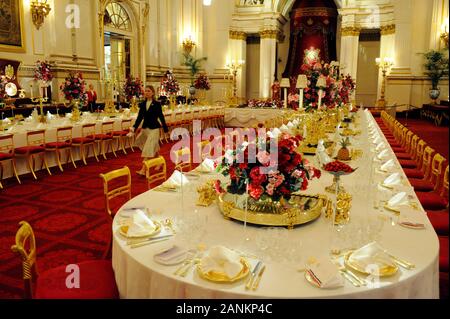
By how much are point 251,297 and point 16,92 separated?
946 cm

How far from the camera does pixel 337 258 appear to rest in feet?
6.93

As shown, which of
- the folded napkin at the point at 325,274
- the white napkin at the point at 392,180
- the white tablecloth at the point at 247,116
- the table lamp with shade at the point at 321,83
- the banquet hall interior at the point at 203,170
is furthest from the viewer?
the white tablecloth at the point at 247,116

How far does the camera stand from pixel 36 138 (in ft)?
22.3

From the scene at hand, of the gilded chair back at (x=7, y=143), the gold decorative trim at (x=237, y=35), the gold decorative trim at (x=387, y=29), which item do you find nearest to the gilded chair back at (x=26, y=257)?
the gilded chair back at (x=7, y=143)

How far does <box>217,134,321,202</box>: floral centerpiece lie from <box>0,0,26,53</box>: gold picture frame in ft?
28.8

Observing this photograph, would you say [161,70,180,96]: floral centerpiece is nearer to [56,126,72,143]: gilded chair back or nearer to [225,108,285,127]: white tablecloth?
[225,108,285,127]: white tablecloth

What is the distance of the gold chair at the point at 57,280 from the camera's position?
7.11ft

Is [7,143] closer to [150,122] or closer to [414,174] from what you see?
[150,122]

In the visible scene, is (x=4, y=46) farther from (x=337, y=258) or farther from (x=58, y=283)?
(x=337, y=258)

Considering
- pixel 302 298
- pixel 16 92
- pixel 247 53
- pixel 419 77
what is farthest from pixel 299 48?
pixel 302 298

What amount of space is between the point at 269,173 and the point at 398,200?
114 cm

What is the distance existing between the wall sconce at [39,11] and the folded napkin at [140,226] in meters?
9.24

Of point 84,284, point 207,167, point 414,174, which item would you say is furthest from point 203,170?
point 414,174

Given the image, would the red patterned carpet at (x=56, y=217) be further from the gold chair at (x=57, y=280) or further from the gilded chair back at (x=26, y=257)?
the gilded chair back at (x=26, y=257)
